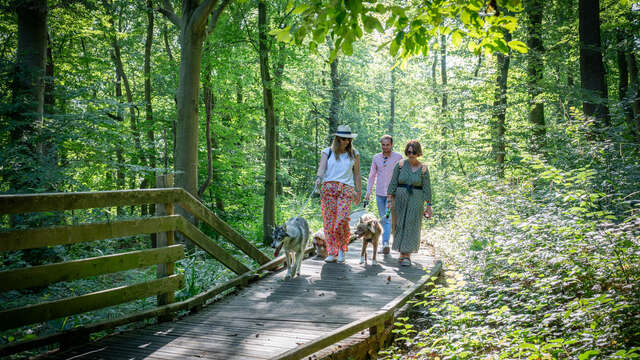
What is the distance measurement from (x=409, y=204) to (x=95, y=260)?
510 cm

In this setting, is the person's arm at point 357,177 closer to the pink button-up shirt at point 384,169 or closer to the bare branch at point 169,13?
the pink button-up shirt at point 384,169

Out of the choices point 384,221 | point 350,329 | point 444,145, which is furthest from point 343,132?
point 444,145

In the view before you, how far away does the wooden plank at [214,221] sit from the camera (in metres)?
5.61

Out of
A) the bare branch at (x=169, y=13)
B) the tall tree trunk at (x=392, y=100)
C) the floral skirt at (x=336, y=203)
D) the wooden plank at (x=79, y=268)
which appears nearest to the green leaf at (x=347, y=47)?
the wooden plank at (x=79, y=268)

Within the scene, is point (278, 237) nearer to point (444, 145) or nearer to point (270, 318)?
point (270, 318)

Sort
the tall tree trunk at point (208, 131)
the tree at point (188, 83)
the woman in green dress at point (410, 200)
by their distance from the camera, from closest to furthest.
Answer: the woman in green dress at point (410, 200), the tree at point (188, 83), the tall tree trunk at point (208, 131)

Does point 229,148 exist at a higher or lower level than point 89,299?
higher

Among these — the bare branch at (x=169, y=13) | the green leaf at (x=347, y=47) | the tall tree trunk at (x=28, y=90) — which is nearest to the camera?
the green leaf at (x=347, y=47)

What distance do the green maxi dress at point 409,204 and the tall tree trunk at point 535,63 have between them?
4317 millimetres

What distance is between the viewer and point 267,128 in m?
12.1

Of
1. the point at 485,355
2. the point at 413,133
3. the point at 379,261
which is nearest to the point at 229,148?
the point at 379,261

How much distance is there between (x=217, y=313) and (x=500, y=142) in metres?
11.0

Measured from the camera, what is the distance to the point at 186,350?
4160 millimetres

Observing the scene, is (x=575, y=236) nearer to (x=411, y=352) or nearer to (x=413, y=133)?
(x=411, y=352)
